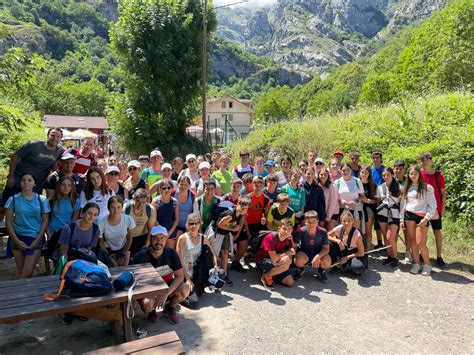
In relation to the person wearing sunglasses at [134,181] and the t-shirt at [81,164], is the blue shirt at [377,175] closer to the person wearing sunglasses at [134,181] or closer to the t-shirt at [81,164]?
the person wearing sunglasses at [134,181]

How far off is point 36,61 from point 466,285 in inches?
311

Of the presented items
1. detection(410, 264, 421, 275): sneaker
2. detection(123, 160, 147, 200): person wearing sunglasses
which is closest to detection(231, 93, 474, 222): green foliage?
detection(410, 264, 421, 275): sneaker

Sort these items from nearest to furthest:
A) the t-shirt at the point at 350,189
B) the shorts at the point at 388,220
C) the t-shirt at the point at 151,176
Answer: the shorts at the point at 388,220, the t-shirt at the point at 350,189, the t-shirt at the point at 151,176

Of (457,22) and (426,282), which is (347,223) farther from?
(457,22)

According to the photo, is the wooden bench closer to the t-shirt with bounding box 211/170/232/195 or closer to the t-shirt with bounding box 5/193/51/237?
the t-shirt with bounding box 5/193/51/237

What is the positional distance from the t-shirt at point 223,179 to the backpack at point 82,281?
3.64 m

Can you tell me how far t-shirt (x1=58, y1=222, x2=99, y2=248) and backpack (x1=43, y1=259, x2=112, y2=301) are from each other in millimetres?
896

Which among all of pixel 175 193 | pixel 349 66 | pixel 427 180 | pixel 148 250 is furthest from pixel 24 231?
pixel 349 66

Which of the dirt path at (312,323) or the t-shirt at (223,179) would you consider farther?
the t-shirt at (223,179)

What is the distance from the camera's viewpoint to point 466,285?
552cm

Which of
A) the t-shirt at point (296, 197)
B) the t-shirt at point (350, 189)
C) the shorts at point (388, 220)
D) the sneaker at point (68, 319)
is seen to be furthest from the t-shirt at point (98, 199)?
the shorts at point (388, 220)

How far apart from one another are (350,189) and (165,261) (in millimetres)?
3610

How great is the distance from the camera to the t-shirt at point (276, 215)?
5863 millimetres

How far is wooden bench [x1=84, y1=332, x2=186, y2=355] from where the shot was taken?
9.46 ft
